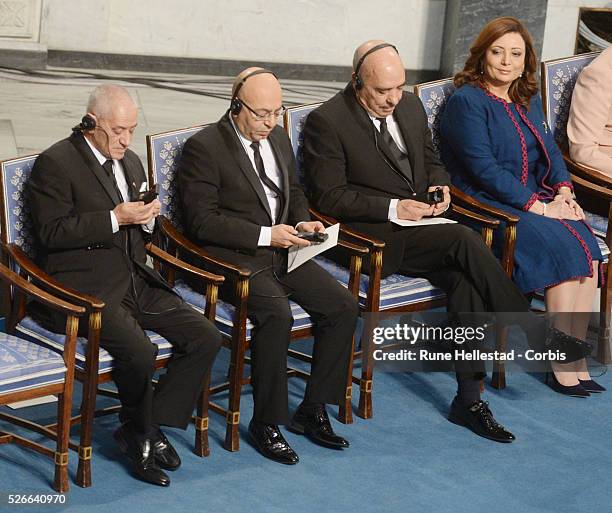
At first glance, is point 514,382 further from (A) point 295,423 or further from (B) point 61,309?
(B) point 61,309

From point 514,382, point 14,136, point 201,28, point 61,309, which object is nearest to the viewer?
point 61,309

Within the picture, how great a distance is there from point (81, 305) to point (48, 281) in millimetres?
165

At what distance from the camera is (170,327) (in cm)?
397

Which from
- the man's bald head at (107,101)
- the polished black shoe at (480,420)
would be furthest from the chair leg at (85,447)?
the polished black shoe at (480,420)

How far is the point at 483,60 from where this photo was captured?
16.7 feet

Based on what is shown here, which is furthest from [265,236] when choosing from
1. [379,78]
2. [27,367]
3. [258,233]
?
[27,367]

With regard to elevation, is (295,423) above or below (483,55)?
below

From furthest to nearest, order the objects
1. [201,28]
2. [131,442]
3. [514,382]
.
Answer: [201,28], [514,382], [131,442]

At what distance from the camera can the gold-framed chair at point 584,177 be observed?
5.25 m

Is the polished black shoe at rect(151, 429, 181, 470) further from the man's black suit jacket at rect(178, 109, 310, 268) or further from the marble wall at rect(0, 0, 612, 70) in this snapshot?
the marble wall at rect(0, 0, 612, 70)

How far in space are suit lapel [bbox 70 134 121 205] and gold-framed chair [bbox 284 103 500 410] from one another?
94 centimetres

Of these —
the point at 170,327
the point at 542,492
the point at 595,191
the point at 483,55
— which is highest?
the point at 483,55

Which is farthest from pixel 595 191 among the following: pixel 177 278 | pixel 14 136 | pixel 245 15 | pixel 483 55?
pixel 245 15

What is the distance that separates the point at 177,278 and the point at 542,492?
1478 millimetres
